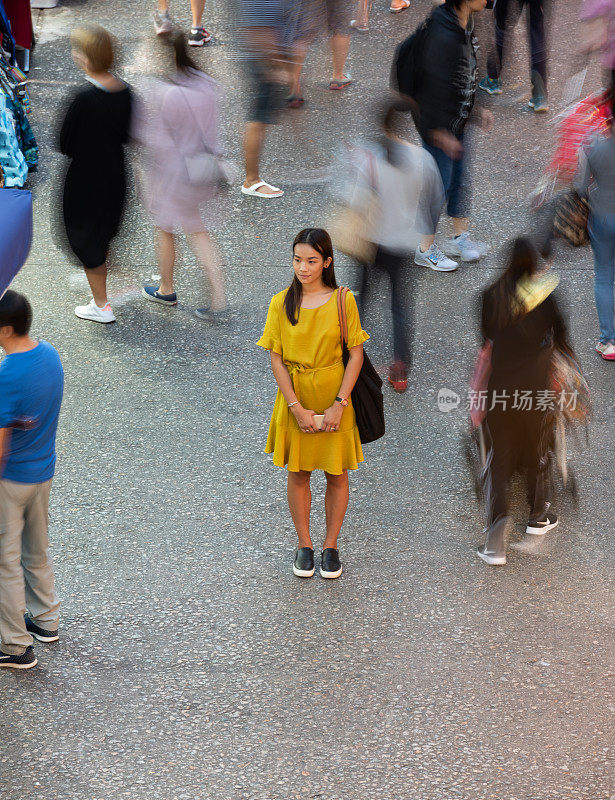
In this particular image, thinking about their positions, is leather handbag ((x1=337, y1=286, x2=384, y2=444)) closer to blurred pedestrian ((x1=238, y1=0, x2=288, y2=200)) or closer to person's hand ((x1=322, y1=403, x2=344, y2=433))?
person's hand ((x1=322, y1=403, x2=344, y2=433))

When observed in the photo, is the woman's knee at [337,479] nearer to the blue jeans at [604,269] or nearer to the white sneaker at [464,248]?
the blue jeans at [604,269]

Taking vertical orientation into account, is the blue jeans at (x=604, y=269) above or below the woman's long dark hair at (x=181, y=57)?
below

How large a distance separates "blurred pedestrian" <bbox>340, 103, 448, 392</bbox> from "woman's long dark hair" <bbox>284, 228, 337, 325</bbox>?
4.38 ft

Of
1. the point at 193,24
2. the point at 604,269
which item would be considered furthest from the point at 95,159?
the point at 193,24

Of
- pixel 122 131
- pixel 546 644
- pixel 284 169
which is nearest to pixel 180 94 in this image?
pixel 122 131

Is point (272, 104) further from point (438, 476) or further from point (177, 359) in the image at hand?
point (438, 476)

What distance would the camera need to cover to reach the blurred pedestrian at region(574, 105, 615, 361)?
5879 millimetres

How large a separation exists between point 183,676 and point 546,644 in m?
1.59

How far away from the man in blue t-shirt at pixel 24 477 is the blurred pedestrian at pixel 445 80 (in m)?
3.46

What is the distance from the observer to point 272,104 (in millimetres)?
7930

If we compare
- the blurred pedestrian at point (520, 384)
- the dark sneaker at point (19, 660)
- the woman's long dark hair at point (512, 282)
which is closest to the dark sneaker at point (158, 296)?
the blurred pedestrian at point (520, 384)

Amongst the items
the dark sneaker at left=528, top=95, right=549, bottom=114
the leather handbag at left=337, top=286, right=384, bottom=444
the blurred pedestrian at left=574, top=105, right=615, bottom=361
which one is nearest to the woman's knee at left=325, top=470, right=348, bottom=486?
the leather handbag at left=337, top=286, right=384, bottom=444

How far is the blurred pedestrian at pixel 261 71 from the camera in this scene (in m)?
7.87

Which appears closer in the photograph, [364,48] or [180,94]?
[180,94]
